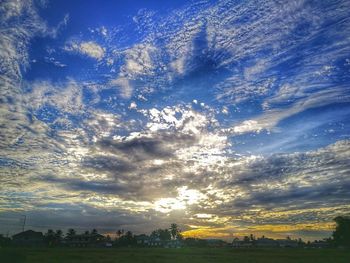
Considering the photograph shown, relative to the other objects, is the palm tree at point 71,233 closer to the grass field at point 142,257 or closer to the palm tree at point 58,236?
the palm tree at point 58,236

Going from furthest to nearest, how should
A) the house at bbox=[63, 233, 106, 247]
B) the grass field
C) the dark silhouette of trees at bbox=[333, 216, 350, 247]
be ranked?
1. the house at bbox=[63, 233, 106, 247]
2. the dark silhouette of trees at bbox=[333, 216, 350, 247]
3. the grass field

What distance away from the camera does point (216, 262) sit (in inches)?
2013

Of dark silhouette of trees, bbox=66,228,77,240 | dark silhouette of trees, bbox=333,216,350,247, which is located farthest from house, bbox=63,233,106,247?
dark silhouette of trees, bbox=333,216,350,247

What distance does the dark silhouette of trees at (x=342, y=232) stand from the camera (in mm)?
131613

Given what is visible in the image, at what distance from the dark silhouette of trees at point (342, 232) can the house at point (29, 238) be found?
114 m

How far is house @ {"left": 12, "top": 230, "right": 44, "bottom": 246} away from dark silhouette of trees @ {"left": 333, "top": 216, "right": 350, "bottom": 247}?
11358 cm

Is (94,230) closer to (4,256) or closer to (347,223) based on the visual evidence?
(347,223)

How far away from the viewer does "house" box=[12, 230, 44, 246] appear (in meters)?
133

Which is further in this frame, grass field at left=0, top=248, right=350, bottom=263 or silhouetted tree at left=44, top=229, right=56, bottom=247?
silhouetted tree at left=44, top=229, right=56, bottom=247

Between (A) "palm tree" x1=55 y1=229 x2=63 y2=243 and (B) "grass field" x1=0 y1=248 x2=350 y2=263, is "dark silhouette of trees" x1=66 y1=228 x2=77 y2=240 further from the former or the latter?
(B) "grass field" x1=0 y1=248 x2=350 y2=263

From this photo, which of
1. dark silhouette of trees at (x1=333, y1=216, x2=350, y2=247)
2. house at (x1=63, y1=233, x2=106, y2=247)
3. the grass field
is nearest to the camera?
the grass field

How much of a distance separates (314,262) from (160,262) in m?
23.6

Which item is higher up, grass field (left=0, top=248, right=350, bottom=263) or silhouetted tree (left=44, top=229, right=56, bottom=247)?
silhouetted tree (left=44, top=229, right=56, bottom=247)

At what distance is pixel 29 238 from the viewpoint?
457 feet
